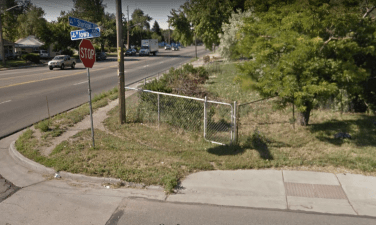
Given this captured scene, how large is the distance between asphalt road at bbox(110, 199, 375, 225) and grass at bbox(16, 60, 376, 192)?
839 millimetres

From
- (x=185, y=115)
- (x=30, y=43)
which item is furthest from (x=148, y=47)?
(x=185, y=115)

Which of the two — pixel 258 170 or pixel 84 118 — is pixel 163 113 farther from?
pixel 258 170

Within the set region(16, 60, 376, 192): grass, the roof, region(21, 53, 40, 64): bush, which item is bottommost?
region(16, 60, 376, 192): grass

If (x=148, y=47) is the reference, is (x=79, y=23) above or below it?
below

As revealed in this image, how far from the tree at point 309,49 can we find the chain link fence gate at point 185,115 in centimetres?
176

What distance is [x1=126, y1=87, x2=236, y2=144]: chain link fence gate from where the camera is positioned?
9.61 metres

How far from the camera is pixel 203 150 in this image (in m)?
8.70

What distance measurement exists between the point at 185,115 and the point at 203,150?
76.6 inches

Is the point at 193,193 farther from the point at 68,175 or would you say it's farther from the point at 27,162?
the point at 27,162

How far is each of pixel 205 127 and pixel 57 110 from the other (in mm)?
7619

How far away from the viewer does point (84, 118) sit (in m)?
11.9

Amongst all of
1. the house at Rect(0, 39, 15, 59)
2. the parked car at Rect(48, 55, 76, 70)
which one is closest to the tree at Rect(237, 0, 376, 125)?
the parked car at Rect(48, 55, 76, 70)

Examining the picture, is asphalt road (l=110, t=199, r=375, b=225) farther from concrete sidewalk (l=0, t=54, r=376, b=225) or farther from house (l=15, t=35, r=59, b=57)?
house (l=15, t=35, r=59, b=57)

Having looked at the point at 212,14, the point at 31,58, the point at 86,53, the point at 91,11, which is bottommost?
the point at 86,53
